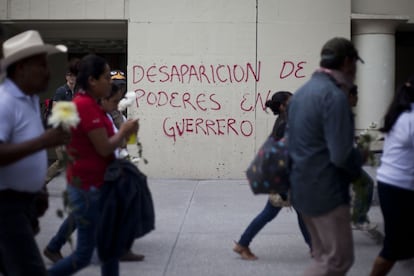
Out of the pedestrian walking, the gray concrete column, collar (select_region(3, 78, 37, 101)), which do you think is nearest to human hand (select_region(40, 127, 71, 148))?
collar (select_region(3, 78, 37, 101))

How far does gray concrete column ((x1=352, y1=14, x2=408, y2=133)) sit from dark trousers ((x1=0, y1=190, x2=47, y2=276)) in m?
7.93

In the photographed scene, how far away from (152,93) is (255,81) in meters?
1.62

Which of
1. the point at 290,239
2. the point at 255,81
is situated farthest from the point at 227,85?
the point at 290,239

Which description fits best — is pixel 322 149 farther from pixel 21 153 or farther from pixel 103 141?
pixel 21 153

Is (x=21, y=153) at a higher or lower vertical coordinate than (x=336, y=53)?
lower

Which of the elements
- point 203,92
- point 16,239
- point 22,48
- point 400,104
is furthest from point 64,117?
point 203,92

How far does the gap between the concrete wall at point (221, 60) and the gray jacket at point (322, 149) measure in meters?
6.78

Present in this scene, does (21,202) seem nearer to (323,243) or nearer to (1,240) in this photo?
(1,240)

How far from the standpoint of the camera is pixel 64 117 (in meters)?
3.54

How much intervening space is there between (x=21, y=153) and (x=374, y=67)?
824 cm

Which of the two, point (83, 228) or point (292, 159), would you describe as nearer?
point (292, 159)

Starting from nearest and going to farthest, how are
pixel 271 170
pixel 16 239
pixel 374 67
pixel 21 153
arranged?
pixel 21 153 → pixel 16 239 → pixel 271 170 → pixel 374 67

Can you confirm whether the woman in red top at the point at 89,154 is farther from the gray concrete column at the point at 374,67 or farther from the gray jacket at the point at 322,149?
the gray concrete column at the point at 374,67

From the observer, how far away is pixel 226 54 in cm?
1068
